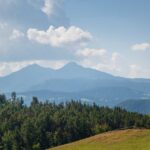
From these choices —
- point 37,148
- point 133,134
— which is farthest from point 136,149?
point 37,148

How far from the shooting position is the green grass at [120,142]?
78.6 m

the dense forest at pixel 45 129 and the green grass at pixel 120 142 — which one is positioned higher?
the green grass at pixel 120 142

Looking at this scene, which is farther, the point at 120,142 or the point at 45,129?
the point at 45,129

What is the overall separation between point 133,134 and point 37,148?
2525 inches

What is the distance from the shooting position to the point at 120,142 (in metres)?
85.1

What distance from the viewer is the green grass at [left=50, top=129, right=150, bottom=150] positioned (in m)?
78.6

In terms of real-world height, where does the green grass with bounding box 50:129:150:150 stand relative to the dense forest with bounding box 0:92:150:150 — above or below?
above

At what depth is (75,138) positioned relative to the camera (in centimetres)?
16362

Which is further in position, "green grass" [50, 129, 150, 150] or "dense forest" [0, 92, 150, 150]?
"dense forest" [0, 92, 150, 150]

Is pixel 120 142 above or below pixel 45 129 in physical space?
above

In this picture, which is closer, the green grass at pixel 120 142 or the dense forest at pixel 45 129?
the green grass at pixel 120 142

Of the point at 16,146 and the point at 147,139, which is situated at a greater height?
the point at 147,139

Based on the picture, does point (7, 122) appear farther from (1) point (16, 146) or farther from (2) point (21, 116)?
(1) point (16, 146)

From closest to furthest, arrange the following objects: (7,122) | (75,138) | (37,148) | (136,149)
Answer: (136,149) < (37,148) < (75,138) < (7,122)
